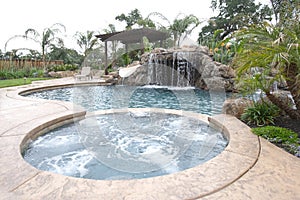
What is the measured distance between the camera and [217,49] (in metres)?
12.6

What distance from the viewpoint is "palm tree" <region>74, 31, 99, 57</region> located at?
2127 centimetres

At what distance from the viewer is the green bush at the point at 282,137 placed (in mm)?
2523

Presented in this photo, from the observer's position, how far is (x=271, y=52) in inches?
102

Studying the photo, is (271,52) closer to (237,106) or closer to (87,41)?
(237,106)

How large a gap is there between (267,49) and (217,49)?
10679 mm

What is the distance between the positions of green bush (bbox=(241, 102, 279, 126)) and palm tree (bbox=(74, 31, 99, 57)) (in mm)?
20214

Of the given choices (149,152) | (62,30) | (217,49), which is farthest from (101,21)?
(149,152)

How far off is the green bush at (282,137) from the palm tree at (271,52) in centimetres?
65

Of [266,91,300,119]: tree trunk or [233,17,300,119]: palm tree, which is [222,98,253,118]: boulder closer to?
[266,91,300,119]: tree trunk

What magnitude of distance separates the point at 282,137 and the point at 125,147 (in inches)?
92.4

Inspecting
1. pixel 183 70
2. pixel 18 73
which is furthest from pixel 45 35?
pixel 183 70

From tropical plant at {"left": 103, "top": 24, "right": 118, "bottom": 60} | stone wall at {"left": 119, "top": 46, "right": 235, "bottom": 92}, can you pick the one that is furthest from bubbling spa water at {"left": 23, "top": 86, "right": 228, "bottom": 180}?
tropical plant at {"left": 103, "top": 24, "right": 118, "bottom": 60}

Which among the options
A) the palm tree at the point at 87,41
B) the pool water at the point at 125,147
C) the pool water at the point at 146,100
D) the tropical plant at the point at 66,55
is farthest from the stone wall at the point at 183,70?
the tropical plant at the point at 66,55

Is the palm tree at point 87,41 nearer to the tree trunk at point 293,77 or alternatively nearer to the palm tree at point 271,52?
the palm tree at point 271,52
